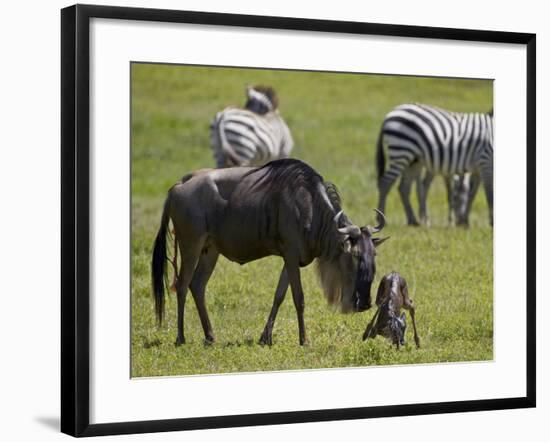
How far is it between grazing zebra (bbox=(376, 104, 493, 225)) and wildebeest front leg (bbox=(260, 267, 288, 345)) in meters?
4.52

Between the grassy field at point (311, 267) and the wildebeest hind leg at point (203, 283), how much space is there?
0.08 meters

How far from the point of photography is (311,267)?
11008 millimetres

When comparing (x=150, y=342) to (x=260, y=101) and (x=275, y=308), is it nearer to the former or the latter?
(x=275, y=308)

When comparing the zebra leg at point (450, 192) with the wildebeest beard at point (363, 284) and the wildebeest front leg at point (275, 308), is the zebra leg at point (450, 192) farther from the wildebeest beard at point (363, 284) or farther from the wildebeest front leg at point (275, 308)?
the wildebeest front leg at point (275, 308)

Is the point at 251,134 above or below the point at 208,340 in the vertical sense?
above

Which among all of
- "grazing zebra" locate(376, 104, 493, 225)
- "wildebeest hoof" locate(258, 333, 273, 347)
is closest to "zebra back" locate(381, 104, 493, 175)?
"grazing zebra" locate(376, 104, 493, 225)

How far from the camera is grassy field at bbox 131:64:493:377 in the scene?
10.5 m

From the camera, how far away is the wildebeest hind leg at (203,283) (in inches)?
417

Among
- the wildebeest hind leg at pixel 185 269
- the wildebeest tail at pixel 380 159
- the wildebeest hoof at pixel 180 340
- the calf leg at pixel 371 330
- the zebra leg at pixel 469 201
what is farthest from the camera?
the zebra leg at pixel 469 201

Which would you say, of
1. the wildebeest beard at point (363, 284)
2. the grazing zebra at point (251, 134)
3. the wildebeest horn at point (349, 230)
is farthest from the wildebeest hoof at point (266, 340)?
the grazing zebra at point (251, 134)

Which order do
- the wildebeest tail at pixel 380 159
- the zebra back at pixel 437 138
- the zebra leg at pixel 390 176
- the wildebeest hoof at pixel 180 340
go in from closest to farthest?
1. the wildebeest hoof at pixel 180 340
2. the zebra back at pixel 437 138
3. the zebra leg at pixel 390 176
4. the wildebeest tail at pixel 380 159

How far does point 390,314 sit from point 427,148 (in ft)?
17.7

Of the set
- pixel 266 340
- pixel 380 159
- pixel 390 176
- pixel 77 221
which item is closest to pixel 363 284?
pixel 266 340

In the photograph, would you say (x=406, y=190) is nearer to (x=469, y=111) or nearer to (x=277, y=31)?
(x=469, y=111)
